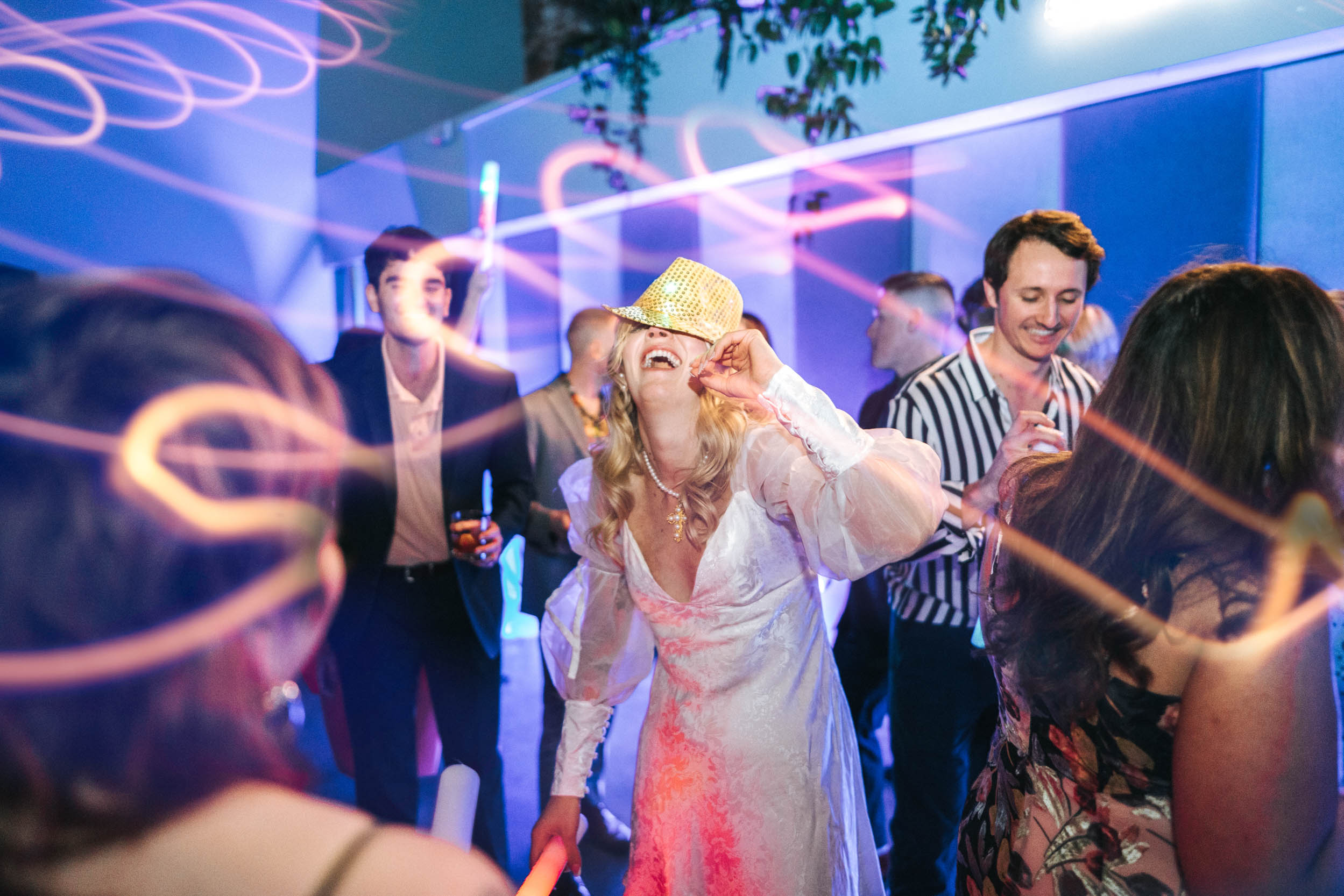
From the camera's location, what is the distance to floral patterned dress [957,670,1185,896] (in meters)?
1.04

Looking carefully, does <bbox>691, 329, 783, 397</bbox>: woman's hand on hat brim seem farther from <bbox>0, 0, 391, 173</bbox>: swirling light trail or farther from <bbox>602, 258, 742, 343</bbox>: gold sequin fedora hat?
<bbox>0, 0, 391, 173</bbox>: swirling light trail

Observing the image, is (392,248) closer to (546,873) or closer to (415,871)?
(546,873)

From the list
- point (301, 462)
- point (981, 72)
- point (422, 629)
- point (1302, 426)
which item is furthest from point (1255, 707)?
point (981, 72)

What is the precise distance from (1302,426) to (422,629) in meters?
2.46

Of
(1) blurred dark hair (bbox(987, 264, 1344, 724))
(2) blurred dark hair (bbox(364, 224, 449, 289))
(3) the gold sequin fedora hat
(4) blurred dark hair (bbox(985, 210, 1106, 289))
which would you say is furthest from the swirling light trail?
(1) blurred dark hair (bbox(987, 264, 1344, 724))

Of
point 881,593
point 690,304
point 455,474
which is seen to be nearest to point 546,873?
point 690,304

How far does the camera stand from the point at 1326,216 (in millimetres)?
2748

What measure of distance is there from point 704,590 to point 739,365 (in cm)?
48

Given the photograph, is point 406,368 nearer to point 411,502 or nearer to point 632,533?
point 411,502

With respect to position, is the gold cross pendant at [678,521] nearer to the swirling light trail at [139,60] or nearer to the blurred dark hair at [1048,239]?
the blurred dark hair at [1048,239]

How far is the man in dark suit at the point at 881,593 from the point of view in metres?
2.89

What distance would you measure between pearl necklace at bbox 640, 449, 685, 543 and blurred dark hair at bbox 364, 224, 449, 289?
1.53m

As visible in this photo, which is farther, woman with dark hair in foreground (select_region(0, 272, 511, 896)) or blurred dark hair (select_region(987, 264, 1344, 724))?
blurred dark hair (select_region(987, 264, 1344, 724))

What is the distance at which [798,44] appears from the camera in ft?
13.9
